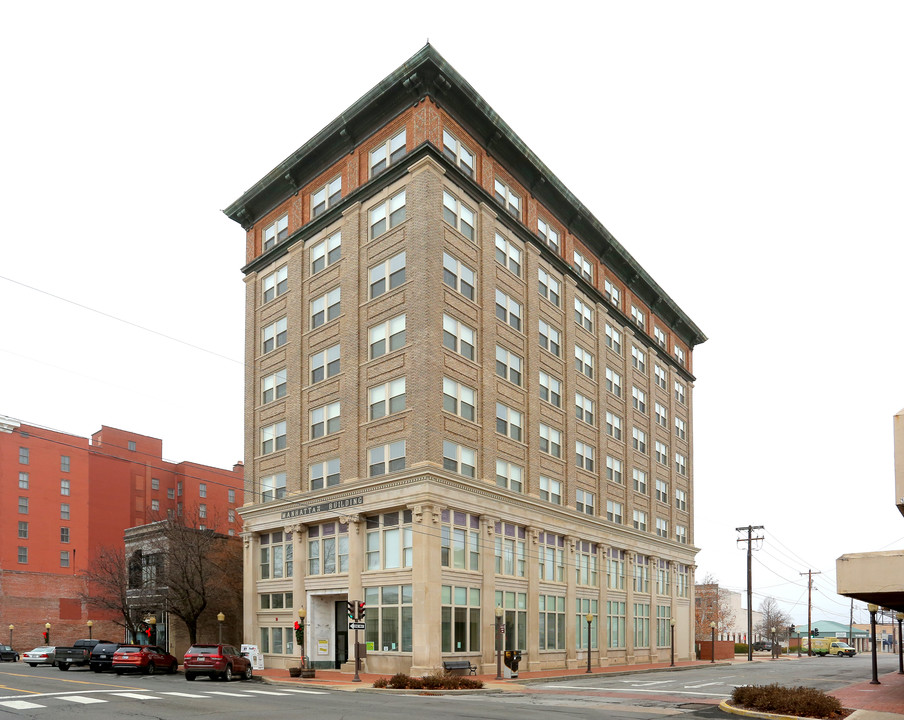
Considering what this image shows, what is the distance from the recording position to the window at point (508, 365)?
4831 cm

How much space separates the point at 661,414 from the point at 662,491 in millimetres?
6285

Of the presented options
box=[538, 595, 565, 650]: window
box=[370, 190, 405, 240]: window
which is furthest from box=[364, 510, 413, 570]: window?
box=[370, 190, 405, 240]: window

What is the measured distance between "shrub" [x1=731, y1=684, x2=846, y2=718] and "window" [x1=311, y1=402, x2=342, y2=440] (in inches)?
1057

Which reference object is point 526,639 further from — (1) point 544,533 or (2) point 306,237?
(2) point 306,237

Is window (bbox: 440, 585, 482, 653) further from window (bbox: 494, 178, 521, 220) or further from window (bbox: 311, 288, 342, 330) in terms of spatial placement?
window (bbox: 494, 178, 521, 220)

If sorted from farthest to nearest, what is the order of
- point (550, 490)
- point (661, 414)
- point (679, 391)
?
point (679, 391) < point (661, 414) < point (550, 490)

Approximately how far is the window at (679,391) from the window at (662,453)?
19.1 feet

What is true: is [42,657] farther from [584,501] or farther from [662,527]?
[662,527]

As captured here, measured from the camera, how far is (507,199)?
50.9 m

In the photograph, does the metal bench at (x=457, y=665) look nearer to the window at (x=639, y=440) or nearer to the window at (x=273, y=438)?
the window at (x=273, y=438)

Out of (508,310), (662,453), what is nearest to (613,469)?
(662,453)

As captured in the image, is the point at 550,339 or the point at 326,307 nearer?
the point at 326,307

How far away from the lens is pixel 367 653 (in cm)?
4262

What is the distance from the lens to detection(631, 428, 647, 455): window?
66.0m
